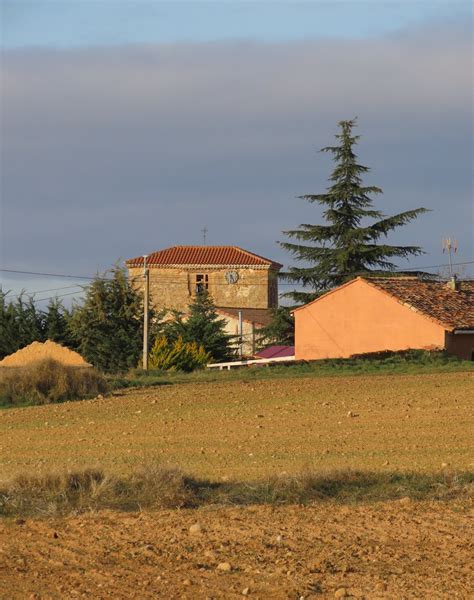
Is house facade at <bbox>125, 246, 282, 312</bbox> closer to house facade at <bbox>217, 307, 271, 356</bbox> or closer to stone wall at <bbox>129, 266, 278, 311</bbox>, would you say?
stone wall at <bbox>129, 266, 278, 311</bbox>

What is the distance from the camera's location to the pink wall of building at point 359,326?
47.0 m

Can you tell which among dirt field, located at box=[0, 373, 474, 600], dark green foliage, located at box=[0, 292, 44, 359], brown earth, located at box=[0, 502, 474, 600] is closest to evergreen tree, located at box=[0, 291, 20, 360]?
dark green foliage, located at box=[0, 292, 44, 359]

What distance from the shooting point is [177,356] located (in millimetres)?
47219

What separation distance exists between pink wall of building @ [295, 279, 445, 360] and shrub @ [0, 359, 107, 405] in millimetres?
18424

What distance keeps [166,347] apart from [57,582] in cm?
4058

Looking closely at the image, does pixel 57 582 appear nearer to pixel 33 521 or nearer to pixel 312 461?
pixel 33 521

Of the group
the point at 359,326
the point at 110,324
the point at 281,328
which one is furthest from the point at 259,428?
the point at 281,328

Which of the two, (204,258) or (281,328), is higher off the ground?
(204,258)

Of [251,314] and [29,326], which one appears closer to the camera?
[29,326]

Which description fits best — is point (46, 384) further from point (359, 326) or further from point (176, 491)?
point (359, 326)

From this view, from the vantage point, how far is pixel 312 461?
1653cm

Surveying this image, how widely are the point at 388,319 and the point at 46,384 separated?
20.9 metres

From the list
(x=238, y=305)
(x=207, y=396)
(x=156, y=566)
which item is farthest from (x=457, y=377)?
(x=238, y=305)

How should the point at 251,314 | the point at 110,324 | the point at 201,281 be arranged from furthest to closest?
the point at 201,281, the point at 251,314, the point at 110,324
